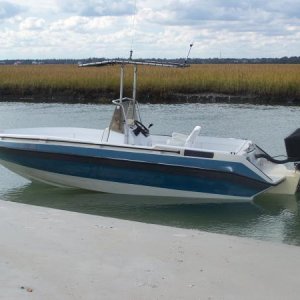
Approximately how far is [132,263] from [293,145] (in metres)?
4.73

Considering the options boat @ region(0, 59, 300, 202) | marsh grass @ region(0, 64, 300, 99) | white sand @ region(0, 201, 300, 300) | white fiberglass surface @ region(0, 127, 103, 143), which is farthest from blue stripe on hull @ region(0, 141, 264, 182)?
marsh grass @ region(0, 64, 300, 99)

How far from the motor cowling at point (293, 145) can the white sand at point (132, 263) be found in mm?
3349

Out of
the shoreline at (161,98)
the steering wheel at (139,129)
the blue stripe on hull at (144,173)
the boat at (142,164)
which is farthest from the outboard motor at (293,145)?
the shoreline at (161,98)

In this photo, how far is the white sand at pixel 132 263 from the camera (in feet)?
13.6

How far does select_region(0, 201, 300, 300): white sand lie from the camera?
13.6 ft

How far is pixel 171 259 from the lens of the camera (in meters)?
4.96

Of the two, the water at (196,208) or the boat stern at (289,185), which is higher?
the boat stern at (289,185)

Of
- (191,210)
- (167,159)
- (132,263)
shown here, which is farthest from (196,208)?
(132,263)

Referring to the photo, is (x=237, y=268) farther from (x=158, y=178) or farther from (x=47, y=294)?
(x=158, y=178)

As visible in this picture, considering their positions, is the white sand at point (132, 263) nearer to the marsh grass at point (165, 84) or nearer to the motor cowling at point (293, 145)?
the motor cowling at point (293, 145)

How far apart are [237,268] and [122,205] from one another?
14.7ft

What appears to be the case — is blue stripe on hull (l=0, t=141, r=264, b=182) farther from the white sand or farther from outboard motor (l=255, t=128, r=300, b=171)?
the white sand

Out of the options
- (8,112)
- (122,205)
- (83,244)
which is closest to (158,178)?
(122,205)

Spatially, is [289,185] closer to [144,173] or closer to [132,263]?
[144,173]
